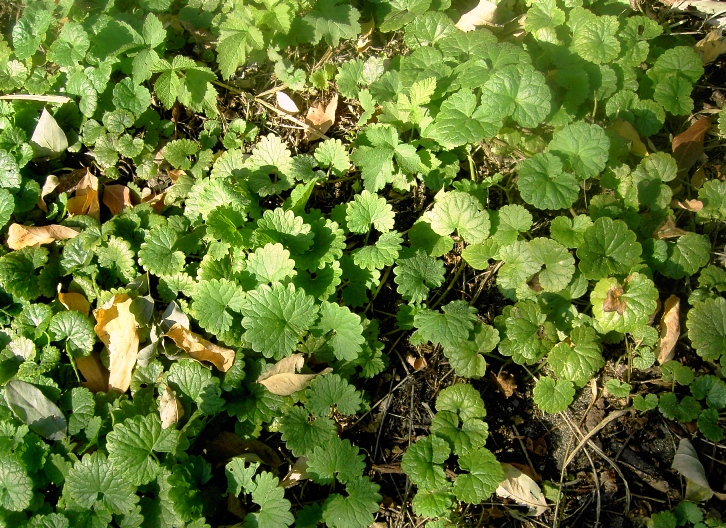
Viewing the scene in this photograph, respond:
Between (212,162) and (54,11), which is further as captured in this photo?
(54,11)

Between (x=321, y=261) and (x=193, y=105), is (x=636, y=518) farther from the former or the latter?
(x=193, y=105)

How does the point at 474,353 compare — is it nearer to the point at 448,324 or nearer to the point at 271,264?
the point at 448,324

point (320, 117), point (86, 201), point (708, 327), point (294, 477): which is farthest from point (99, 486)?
point (708, 327)

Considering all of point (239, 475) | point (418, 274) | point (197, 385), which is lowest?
point (239, 475)

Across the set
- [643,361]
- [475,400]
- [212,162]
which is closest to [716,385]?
[643,361]

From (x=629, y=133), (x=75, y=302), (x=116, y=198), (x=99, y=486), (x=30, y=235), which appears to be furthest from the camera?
(x=116, y=198)
